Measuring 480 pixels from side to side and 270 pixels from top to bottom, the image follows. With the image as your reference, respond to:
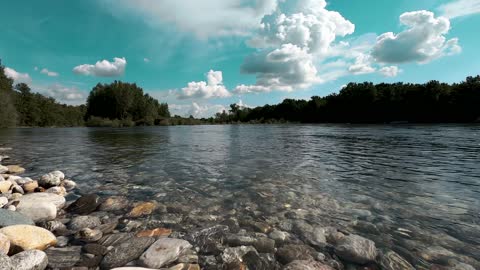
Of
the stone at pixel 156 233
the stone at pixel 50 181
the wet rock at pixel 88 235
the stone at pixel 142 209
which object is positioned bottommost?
the stone at pixel 156 233

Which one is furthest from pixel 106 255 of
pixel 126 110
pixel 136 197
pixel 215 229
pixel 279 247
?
pixel 126 110

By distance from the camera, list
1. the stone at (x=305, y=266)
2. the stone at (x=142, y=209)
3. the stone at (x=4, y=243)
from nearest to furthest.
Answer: the stone at (x=4, y=243) < the stone at (x=305, y=266) < the stone at (x=142, y=209)

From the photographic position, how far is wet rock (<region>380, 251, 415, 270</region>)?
12.8ft

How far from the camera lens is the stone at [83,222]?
525 cm

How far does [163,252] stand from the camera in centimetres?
414

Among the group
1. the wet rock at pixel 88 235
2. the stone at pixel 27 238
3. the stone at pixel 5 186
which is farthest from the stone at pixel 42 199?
the wet rock at pixel 88 235

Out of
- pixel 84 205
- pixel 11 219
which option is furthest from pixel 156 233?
pixel 84 205

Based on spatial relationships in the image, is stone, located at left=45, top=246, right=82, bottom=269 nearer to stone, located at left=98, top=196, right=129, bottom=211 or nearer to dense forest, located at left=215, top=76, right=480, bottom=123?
stone, located at left=98, top=196, right=129, bottom=211

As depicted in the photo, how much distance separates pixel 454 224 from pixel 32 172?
47.8 feet

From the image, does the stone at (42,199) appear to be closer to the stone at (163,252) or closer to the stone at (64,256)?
the stone at (64,256)

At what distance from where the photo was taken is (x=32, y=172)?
1098 centimetres

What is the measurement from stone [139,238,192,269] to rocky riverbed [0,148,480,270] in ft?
0.05

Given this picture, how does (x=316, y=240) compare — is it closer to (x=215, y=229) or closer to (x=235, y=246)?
(x=235, y=246)

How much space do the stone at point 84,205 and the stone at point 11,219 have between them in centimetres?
120
